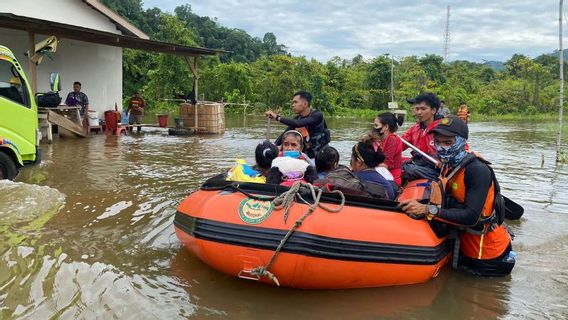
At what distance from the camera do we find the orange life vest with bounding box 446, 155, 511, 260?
4.22 m

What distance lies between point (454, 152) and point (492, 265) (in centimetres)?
113

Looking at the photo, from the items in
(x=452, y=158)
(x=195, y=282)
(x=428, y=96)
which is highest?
(x=428, y=96)

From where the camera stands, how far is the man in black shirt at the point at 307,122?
6.32 m

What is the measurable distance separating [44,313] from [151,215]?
2.75m

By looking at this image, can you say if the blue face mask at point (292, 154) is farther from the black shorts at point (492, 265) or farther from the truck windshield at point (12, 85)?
the truck windshield at point (12, 85)

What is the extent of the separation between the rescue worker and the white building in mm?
10877

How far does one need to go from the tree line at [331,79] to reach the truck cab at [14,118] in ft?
62.5

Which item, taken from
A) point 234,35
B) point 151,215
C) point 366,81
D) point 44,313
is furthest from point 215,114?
point 234,35

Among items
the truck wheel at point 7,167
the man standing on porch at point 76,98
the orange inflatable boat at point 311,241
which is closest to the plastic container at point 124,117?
the man standing on porch at point 76,98

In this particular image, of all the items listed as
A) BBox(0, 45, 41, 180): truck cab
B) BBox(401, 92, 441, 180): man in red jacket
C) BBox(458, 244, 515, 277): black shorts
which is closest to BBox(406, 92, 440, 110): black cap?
BBox(401, 92, 441, 180): man in red jacket

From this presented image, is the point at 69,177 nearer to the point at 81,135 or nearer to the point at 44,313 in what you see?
the point at 44,313

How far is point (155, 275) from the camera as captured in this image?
172 inches

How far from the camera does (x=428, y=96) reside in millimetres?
5816

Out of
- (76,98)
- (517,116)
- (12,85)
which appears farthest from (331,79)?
(12,85)
